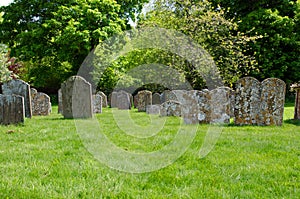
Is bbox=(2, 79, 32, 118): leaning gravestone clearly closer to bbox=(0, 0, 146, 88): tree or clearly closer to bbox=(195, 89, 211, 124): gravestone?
bbox=(195, 89, 211, 124): gravestone

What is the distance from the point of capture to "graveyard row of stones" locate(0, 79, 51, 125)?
706 centimetres

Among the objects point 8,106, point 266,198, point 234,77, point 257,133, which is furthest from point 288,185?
point 234,77

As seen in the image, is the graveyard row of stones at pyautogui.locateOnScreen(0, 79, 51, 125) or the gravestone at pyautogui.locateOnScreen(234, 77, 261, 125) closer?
the graveyard row of stones at pyautogui.locateOnScreen(0, 79, 51, 125)

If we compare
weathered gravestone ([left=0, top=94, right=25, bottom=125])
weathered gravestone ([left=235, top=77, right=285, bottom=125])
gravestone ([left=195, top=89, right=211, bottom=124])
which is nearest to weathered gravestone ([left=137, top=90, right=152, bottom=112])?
gravestone ([left=195, top=89, right=211, bottom=124])

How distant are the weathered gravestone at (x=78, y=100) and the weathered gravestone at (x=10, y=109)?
7.00 feet

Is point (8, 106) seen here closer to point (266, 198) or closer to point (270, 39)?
point (266, 198)

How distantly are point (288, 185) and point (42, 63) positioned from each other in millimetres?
23427

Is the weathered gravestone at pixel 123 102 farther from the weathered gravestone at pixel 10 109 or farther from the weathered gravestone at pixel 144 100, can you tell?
the weathered gravestone at pixel 10 109

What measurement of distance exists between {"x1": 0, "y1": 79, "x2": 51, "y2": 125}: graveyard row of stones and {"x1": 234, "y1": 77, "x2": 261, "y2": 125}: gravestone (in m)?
5.67

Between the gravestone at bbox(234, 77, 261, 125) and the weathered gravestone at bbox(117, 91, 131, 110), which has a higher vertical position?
the gravestone at bbox(234, 77, 261, 125)

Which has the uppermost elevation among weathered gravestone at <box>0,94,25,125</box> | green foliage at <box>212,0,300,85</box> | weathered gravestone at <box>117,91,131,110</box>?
green foliage at <box>212,0,300,85</box>

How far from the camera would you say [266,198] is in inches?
103

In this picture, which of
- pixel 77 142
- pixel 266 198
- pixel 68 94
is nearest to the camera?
pixel 266 198

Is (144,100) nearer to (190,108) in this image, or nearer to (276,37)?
(190,108)
